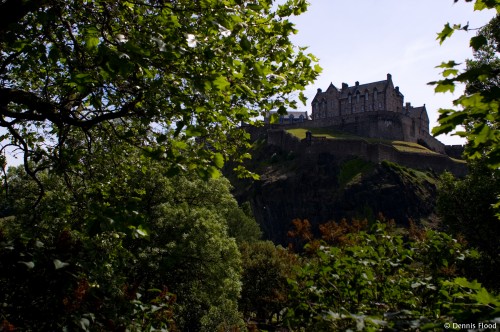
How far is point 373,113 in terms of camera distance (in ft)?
344

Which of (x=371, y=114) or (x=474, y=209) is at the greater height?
(x=371, y=114)

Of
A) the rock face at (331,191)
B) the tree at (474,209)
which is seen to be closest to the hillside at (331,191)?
the rock face at (331,191)

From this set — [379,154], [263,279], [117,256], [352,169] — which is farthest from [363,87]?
[117,256]

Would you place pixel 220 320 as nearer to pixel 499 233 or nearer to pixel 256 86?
pixel 499 233

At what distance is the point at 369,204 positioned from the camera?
73750 mm

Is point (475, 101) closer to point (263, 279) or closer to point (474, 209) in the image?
point (474, 209)

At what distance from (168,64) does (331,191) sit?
74.6m


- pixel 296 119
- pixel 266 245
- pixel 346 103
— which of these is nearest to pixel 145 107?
A: pixel 266 245

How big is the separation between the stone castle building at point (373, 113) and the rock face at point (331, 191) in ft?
75.9

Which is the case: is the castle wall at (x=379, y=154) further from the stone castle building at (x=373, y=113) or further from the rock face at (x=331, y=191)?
the stone castle building at (x=373, y=113)

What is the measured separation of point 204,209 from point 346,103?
95.1 meters

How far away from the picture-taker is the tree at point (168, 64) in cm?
604

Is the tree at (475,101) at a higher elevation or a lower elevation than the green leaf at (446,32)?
lower

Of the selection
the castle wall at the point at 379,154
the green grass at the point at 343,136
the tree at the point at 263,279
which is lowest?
the tree at the point at 263,279
